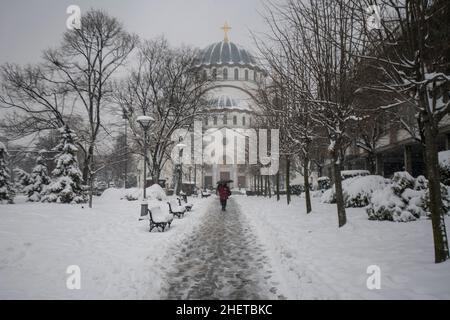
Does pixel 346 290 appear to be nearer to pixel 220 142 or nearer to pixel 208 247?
pixel 208 247

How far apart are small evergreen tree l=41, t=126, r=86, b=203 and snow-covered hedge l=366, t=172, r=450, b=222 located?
1947 cm

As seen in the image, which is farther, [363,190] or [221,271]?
[363,190]

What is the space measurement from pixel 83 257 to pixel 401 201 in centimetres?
1043

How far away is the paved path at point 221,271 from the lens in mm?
5359

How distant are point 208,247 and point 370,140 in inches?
754

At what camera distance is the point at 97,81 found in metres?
25.3

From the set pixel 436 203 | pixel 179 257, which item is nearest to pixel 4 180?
pixel 179 257


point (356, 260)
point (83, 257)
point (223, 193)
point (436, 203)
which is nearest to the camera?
point (436, 203)

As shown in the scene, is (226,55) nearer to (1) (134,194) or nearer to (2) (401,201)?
(1) (134,194)

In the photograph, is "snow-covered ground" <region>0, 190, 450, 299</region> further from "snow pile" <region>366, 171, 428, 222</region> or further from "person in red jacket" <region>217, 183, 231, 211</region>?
"person in red jacket" <region>217, 183, 231, 211</region>

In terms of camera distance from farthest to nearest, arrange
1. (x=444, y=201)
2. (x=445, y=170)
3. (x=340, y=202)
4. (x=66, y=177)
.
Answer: (x=66, y=177), (x=445, y=170), (x=340, y=202), (x=444, y=201)

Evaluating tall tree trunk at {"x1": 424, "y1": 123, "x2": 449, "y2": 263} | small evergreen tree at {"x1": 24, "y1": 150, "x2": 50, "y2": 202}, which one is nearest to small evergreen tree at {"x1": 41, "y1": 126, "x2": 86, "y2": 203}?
small evergreen tree at {"x1": 24, "y1": 150, "x2": 50, "y2": 202}

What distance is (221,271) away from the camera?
665 cm

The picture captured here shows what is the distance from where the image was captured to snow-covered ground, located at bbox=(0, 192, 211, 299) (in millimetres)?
5297
